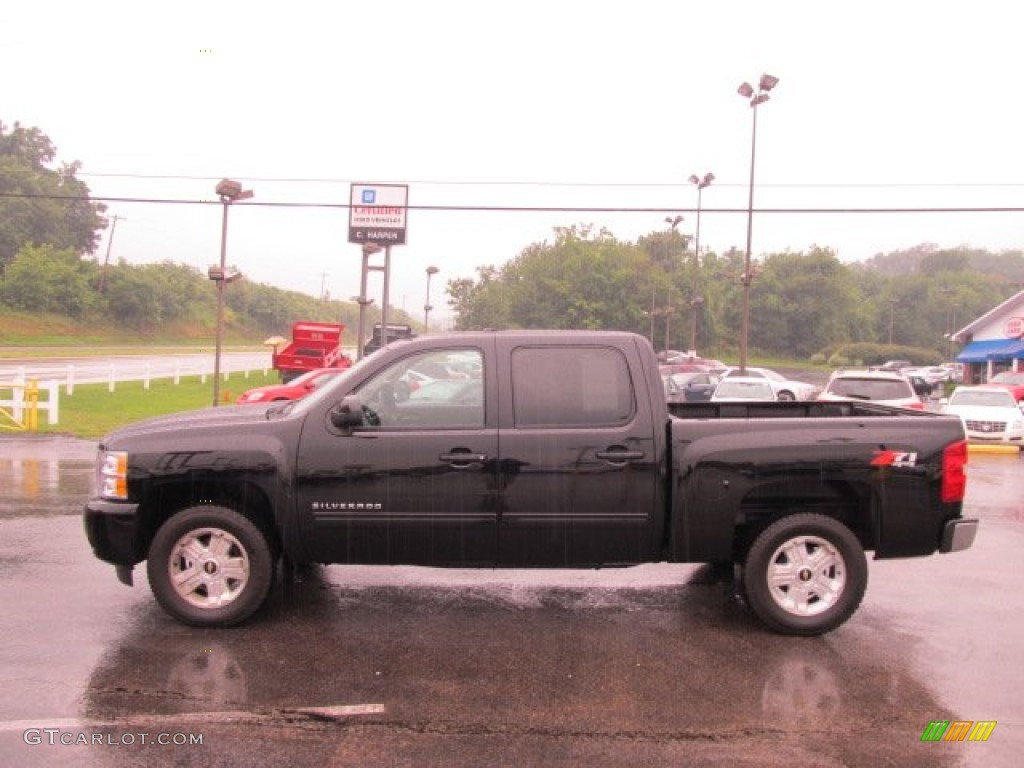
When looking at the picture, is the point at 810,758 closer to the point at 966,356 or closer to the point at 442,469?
the point at 442,469

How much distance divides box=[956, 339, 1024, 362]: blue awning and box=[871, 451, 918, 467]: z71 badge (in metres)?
42.4

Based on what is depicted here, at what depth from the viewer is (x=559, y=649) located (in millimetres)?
4973

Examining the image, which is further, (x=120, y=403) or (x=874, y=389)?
(x=120, y=403)

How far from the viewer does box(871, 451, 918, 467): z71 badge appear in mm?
5199

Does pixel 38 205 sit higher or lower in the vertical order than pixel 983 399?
higher

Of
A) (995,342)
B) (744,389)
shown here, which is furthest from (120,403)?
(995,342)

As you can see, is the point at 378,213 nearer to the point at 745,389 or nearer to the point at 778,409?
the point at 745,389

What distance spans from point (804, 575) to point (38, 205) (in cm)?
8500

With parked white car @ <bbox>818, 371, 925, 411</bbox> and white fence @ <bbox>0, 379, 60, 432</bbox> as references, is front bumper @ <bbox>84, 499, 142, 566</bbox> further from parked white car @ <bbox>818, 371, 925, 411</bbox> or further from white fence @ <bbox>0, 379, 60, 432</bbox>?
parked white car @ <bbox>818, 371, 925, 411</bbox>

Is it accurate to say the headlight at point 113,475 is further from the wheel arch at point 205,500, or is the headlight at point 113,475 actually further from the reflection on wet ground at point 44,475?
the reflection on wet ground at point 44,475

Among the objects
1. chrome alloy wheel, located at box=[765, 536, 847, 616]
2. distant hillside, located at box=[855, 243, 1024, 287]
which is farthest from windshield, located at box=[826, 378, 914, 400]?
distant hillside, located at box=[855, 243, 1024, 287]

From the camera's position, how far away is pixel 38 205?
249ft

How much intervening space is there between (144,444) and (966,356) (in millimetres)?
51702

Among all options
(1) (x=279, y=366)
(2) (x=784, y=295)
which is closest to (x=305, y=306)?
(2) (x=784, y=295)
